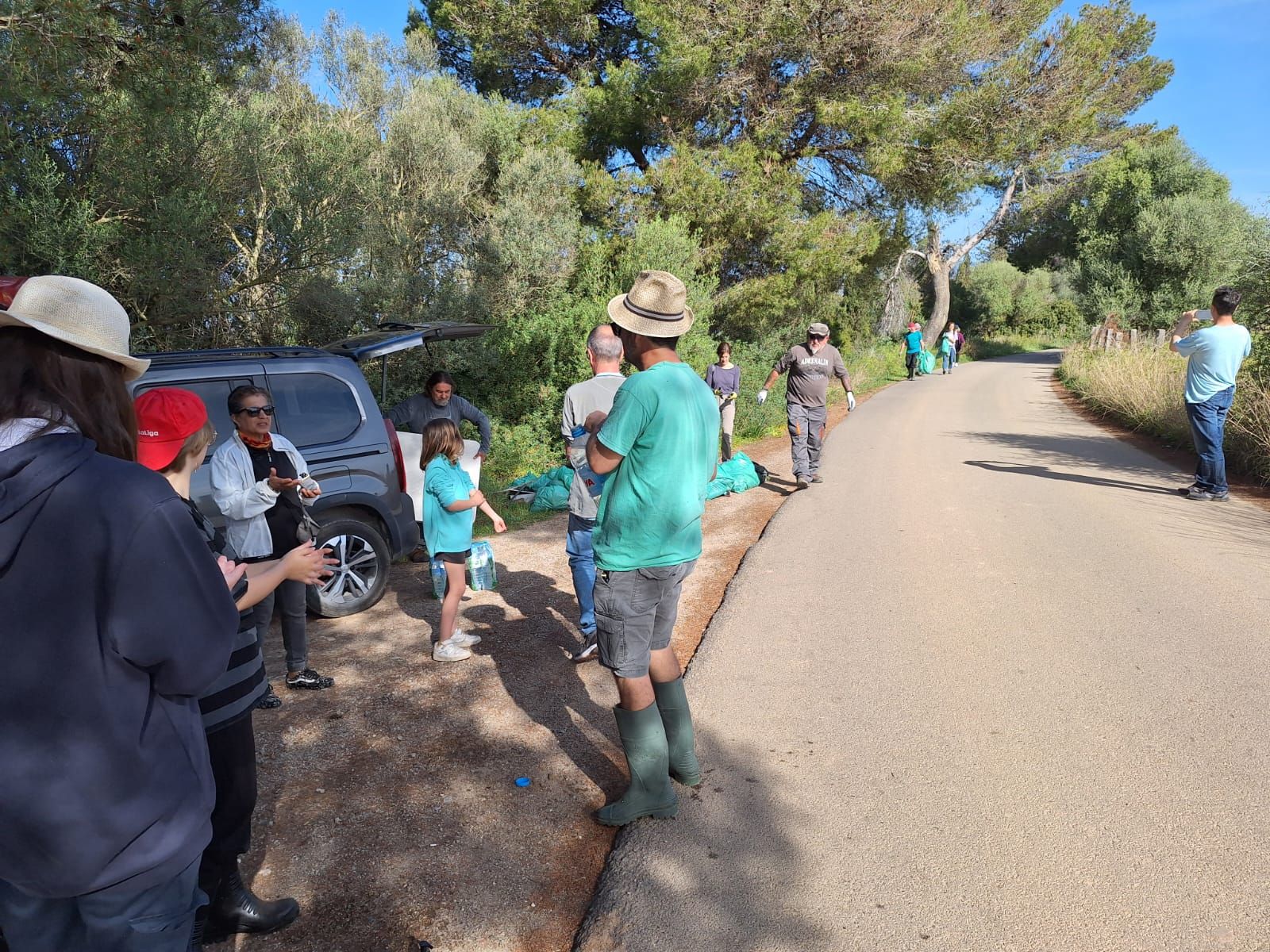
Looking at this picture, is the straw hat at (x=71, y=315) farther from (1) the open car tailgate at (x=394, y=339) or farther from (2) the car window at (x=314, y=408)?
(1) the open car tailgate at (x=394, y=339)

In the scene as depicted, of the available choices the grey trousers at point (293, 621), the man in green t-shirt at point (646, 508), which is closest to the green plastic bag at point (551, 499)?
the grey trousers at point (293, 621)

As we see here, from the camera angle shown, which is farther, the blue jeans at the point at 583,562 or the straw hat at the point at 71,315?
the blue jeans at the point at 583,562

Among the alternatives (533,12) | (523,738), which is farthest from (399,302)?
(523,738)

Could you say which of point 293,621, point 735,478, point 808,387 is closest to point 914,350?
point 735,478

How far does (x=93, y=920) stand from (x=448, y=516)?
3.44 metres

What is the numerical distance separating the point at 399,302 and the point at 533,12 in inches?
326

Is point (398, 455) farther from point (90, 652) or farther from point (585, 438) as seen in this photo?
point (90, 652)

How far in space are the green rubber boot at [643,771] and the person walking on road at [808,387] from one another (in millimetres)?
6627

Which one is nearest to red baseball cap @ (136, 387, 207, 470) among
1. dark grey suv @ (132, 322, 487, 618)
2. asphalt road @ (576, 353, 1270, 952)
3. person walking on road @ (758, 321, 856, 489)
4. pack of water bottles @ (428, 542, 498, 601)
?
asphalt road @ (576, 353, 1270, 952)

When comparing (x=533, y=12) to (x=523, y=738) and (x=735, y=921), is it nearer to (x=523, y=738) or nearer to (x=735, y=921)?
(x=523, y=738)

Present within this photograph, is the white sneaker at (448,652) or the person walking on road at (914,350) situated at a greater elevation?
the person walking on road at (914,350)

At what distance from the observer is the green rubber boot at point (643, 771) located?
318 cm

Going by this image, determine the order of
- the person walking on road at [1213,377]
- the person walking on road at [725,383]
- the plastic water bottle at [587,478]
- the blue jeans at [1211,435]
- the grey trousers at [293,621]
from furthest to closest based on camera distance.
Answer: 1. the person walking on road at [725,383]
2. the blue jeans at [1211,435]
3. the person walking on road at [1213,377]
4. the plastic water bottle at [587,478]
5. the grey trousers at [293,621]

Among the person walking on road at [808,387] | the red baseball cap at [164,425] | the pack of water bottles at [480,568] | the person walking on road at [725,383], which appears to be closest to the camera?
the red baseball cap at [164,425]
